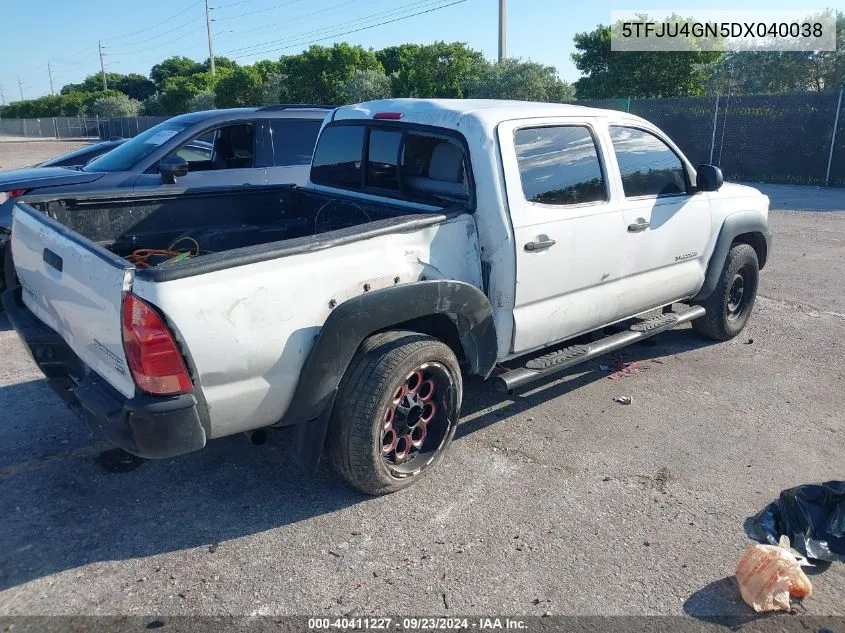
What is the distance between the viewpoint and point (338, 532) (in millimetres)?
3379

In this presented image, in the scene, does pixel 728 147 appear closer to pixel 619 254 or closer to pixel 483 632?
pixel 619 254

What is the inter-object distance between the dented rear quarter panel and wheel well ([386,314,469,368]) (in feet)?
1.22

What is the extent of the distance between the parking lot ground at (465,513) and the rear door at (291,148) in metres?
3.29

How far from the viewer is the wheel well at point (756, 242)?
6.03m

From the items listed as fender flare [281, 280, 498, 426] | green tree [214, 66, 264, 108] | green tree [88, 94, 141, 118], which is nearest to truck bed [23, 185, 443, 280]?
fender flare [281, 280, 498, 426]

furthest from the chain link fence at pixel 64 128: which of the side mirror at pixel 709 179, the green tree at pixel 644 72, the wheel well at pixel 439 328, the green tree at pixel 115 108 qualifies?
the wheel well at pixel 439 328

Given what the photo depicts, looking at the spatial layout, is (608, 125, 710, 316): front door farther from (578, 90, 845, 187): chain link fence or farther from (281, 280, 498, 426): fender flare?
(578, 90, 845, 187): chain link fence

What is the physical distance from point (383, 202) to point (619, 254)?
1570 millimetres

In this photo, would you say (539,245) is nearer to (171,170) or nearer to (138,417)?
(138,417)

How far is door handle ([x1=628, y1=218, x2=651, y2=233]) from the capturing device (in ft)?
15.3

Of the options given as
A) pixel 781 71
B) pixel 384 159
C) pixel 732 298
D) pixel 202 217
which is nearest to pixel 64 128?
pixel 781 71

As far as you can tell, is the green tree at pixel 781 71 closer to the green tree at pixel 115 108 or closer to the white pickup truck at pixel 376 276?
the white pickup truck at pixel 376 276

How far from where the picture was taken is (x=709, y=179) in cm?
516

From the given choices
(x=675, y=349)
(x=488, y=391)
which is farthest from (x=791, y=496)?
(x=675, y=349)
